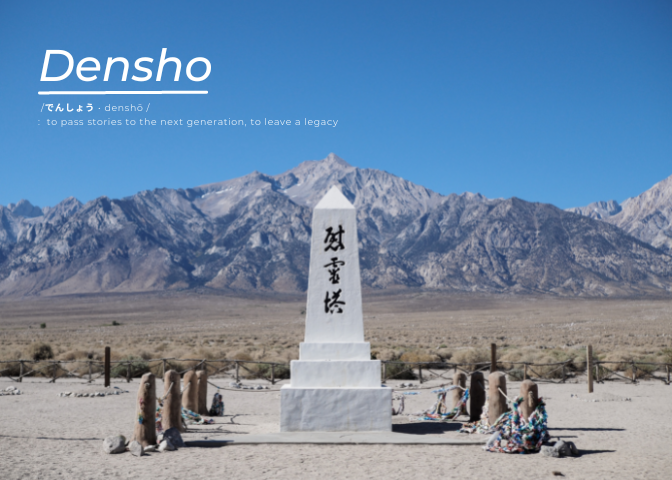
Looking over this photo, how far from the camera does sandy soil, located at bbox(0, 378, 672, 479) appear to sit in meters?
8.98

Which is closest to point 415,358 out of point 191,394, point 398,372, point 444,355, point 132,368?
point 444,355

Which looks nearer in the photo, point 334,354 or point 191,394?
point 334,354

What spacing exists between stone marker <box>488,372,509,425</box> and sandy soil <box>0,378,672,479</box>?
90 centimetres

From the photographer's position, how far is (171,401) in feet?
37.3

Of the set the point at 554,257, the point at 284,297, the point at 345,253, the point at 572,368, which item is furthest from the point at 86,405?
the point at 554,257

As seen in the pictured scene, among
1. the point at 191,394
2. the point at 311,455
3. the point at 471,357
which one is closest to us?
the point at 311,455

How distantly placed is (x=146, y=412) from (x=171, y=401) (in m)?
1.00

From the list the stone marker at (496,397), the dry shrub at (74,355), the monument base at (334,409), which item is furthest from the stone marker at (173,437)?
the dry shrub at (74,355)

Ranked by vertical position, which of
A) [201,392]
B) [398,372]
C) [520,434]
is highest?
[201,392]

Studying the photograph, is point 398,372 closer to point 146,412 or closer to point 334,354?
point 334,354

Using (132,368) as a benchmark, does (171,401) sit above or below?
above

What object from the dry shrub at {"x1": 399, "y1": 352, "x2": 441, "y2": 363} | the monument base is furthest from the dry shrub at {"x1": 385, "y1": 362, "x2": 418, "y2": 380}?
the monument base

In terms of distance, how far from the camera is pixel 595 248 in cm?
18625

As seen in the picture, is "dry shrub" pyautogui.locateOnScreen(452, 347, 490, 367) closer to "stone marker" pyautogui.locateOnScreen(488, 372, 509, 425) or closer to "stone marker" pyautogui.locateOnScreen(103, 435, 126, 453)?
"stone marker" pyautogui.locateOnScreen(488, 372, 509, 425)
